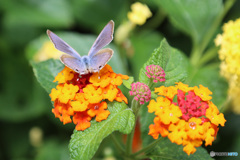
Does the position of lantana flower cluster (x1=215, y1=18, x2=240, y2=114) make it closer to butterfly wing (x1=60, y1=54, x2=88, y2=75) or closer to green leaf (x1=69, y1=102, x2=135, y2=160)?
green leaf (x1=69, y1=102, x2=135, y2=160)

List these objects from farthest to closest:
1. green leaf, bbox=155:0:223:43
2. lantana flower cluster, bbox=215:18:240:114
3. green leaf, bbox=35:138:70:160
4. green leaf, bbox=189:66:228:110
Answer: green leaf, bbox=35:138:70:160 < green leaf, bbox=155:0:223:43 < green leaf, bbox=189:66:228:110 < lantana flower cluster, bbox=215:18:240:114

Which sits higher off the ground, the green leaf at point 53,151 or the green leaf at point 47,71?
the green leaf at point 47,71

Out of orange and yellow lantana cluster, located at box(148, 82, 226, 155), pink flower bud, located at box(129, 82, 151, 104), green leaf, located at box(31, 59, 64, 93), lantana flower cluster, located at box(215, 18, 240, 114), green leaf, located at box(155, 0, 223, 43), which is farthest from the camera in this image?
green leaf, located at box(155, 0, 223, 43)

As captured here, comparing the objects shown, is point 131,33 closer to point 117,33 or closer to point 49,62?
point 117,33

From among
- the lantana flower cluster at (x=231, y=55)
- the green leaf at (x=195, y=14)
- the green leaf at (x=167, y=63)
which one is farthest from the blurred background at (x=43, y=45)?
the green leaf at (x=167, y=63)

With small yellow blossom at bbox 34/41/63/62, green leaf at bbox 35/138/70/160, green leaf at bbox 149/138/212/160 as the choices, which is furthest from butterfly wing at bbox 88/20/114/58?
green leaf at bbox 35/138/70/160

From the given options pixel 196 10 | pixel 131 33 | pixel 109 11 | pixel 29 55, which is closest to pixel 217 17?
pixel 196 10

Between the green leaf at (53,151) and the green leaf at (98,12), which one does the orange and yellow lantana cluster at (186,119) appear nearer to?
the green leaf at (53,151)
